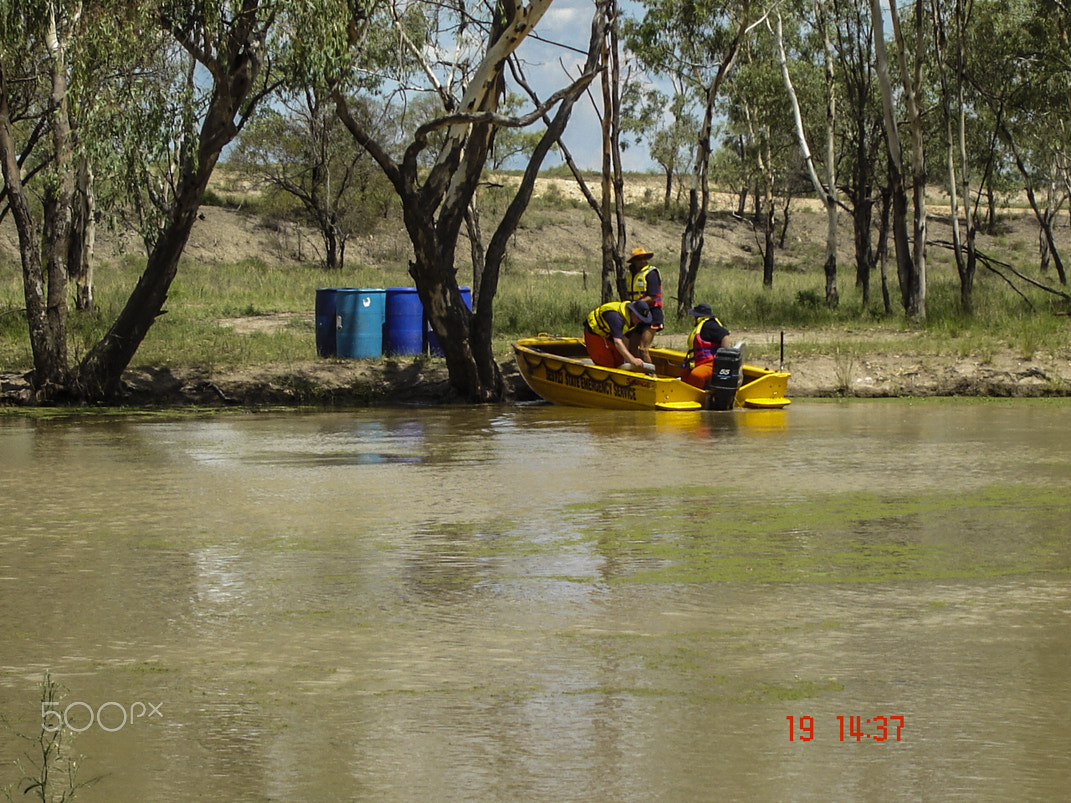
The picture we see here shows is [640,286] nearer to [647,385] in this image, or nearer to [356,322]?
[647,385]

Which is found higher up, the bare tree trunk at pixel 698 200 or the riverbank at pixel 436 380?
the bare tree trunk at pixel 698 200

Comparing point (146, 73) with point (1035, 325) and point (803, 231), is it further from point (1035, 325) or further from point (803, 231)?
point (803, 231)

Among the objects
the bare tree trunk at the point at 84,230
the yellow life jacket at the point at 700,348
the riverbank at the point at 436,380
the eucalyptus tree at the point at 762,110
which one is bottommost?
the riverbank at the point at 436,380

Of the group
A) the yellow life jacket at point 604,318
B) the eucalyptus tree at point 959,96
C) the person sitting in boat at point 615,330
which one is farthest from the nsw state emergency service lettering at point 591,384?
the eucalyptus tree at point 959,96

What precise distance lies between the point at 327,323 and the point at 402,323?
3.55 feet

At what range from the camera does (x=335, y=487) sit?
9.95 m

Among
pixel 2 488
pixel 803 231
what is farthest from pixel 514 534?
pixel 803 231

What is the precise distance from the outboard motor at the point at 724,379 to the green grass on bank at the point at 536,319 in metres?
4.07

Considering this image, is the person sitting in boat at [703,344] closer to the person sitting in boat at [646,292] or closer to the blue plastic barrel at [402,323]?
the person sitting in boat at [646,292]

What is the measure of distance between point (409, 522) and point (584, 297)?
68.4 feet

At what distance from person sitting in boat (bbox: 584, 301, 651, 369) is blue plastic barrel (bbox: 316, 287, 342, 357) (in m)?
4.22

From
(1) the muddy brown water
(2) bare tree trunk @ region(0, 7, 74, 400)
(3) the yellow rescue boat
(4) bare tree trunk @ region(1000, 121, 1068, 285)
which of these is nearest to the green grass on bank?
(2) bare tree trunk @ region(0, 7, 74, 400)
